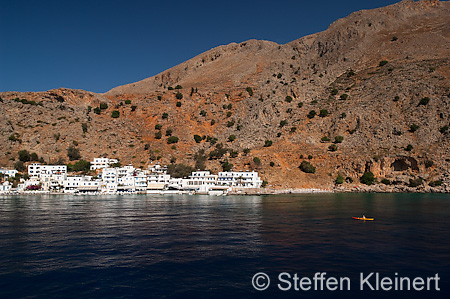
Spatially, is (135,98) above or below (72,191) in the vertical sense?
above

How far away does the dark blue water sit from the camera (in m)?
15.9

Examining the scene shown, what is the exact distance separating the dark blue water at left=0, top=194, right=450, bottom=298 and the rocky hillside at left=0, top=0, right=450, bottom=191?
60622mm

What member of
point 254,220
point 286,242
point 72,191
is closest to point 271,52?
point 72,191

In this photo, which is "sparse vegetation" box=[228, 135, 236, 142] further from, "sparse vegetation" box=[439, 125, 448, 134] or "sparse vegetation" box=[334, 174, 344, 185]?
"sparse vegetation" box=[439, 125, 448, 134]

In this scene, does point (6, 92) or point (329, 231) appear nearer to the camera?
point (329, 231)

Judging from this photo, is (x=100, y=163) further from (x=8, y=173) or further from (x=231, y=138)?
(x=231, y=138)

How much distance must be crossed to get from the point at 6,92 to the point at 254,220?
5474 inches

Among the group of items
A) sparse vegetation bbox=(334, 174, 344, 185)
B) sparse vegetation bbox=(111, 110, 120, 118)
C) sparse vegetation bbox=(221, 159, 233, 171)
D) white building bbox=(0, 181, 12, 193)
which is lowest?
white building bbox=(0, 181, 12, 193)

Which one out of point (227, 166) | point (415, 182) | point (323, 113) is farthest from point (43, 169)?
point (415, 182)

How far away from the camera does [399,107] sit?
104188mm

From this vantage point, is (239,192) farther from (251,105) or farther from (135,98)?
(135,98)

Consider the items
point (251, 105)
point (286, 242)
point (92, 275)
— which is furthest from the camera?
point (251, 105)

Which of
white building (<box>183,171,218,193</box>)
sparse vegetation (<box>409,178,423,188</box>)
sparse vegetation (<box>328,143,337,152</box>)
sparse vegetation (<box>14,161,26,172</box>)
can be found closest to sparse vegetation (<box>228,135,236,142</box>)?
white building (<box>183,171,218,193</box>)

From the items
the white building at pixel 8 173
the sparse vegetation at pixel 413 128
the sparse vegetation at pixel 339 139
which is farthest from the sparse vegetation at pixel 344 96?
the white building at pixel 8 173
